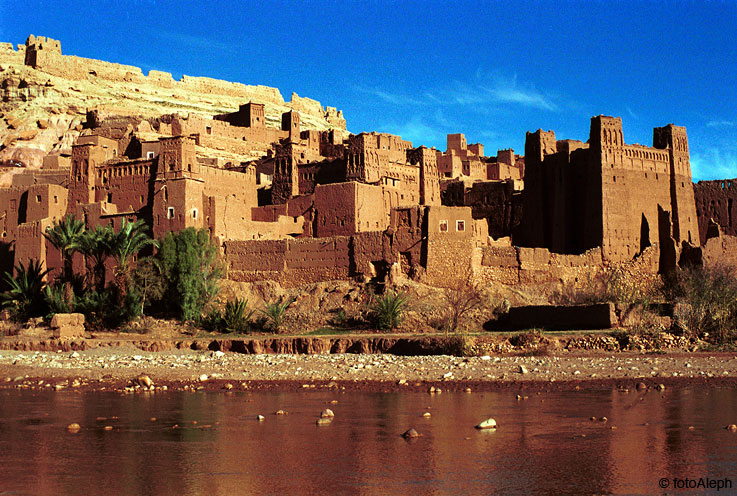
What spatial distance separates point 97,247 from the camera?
3675cm

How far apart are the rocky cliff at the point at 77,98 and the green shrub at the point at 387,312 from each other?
2751 centimetres

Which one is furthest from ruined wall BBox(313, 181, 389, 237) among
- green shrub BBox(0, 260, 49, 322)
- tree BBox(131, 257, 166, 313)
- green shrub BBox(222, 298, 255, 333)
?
green shrub BBox(0, 260, 49, 322)

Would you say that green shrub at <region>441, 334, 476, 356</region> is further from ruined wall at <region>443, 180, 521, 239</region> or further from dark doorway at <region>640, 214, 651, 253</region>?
ruined wall at <region>443, 180, 521, 239</region>

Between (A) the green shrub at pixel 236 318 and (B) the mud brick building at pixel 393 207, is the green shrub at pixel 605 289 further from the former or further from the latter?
(A) the green shrub at pixel 236 318

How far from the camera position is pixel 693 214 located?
41.2m

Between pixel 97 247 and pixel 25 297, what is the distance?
12.7 ft

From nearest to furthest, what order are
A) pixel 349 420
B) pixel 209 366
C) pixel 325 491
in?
pixel 325 491, pixel 349 420, pixel 209 366

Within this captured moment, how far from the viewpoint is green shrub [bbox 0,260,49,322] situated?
37000 millimetres

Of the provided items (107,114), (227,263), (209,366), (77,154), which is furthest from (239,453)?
(107,114)

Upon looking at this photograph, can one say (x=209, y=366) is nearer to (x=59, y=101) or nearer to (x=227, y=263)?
(x=227, y=263)

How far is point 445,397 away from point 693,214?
1084 inches

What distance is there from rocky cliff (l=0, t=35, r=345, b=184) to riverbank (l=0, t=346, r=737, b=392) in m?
29.0

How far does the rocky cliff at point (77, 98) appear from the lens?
60.2 m

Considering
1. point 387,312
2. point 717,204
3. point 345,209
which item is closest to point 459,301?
point 387,312
